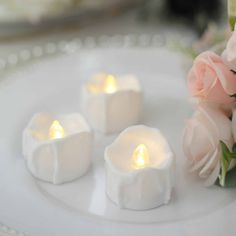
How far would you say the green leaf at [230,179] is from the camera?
62 centimetres

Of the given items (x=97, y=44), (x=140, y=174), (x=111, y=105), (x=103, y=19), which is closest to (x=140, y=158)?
(x=140, y=174)

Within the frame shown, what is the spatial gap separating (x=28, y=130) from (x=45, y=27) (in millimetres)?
446

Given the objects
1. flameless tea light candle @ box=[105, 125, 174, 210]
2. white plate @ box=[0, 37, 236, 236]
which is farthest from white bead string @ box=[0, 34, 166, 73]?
flameless tea light candle @ box=[105, 125, 174, 210]

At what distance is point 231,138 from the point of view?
0.61 meters

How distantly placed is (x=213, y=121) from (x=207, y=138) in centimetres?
2

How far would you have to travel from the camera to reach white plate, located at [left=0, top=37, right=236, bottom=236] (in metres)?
0.58

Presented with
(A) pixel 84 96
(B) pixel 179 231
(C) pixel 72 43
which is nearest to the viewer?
(B) pixel 179 231

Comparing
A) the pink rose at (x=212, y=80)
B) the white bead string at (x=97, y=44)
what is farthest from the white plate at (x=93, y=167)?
the pink rose at (x=212, y=80)

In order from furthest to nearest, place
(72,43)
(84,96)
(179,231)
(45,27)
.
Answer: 1. (45,27)
2. (72,43)
3. (84,96)
4. (179,231)

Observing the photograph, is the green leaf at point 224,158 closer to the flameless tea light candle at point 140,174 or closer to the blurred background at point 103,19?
the flameless tea light candle at point 140,174

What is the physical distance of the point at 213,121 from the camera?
0.61m

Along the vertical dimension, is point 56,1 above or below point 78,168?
above

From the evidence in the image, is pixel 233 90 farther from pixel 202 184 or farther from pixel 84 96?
pixel 84 96

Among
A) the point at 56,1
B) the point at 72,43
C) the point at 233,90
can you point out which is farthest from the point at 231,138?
the point at 56,1
